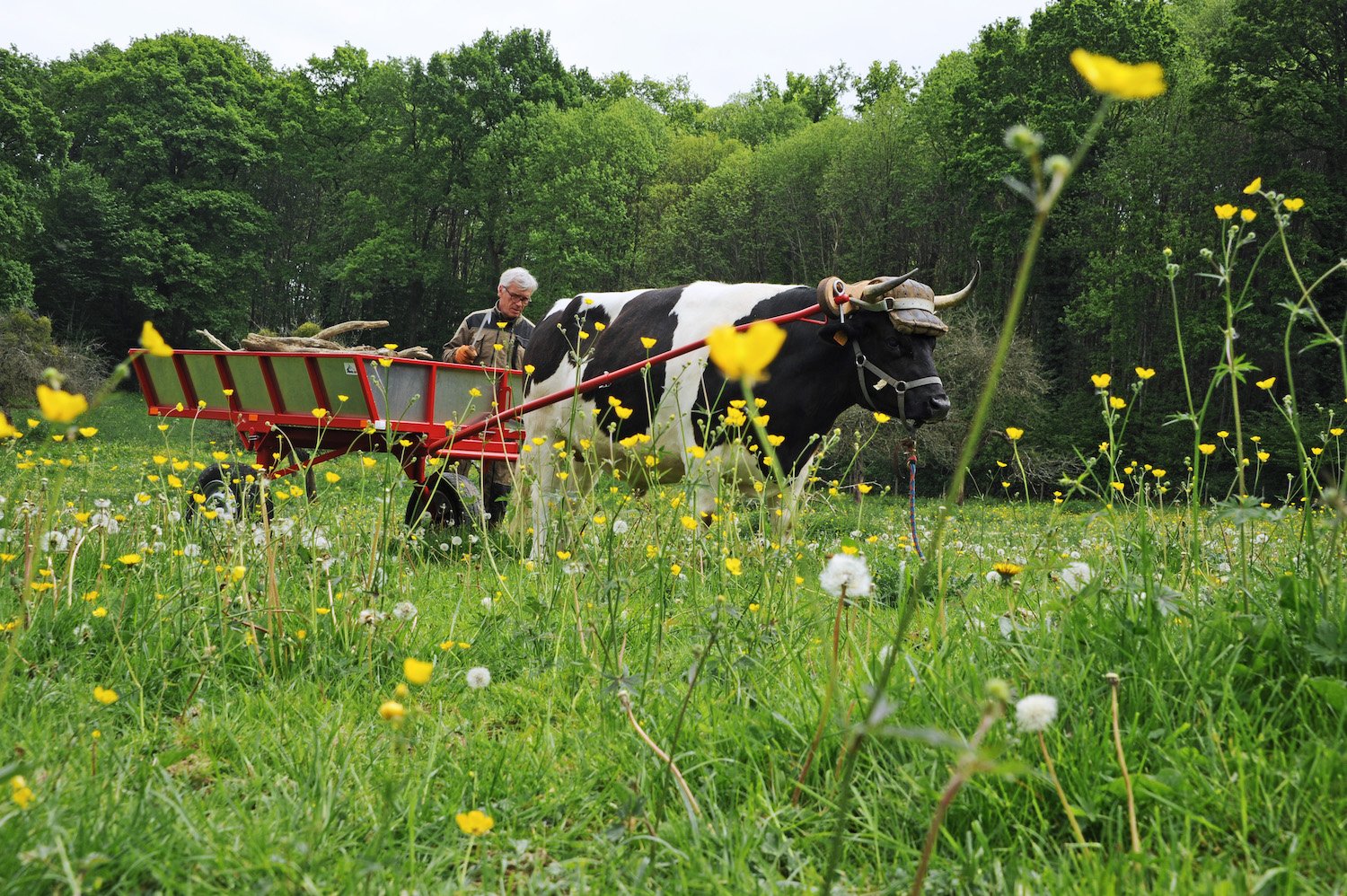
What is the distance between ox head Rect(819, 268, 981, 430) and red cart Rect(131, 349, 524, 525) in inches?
85.0

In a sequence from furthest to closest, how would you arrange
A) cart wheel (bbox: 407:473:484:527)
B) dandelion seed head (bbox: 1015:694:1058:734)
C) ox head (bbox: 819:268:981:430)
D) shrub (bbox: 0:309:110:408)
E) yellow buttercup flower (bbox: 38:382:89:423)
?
1. shrub (bbox: 0:309:110:408)
2. cart wheel (bbox: 407:473:484:527)
3. ox head (bbox: 819:268:981:430)
4. dandelion seed head (bbox: 1015:694:1058:734)
5. yellow buttercup flower (bbox: 38:382:89:423)

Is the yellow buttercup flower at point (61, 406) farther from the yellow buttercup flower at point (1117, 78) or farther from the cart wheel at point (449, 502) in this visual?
the cart wheel at point (449, 502)

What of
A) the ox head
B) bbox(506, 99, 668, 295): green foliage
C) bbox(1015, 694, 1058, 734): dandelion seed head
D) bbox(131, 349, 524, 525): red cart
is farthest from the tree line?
bbox(1015, 694, 1058, 734): dandelion seed head

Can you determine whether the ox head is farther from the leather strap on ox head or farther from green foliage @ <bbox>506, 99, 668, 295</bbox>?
green foliage @ <bbox>506, 99, 668, 295</bbox>

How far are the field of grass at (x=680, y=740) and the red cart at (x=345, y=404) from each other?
10.5ft

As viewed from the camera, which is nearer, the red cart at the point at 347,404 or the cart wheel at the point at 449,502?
the cart wheel at the point at 449,502

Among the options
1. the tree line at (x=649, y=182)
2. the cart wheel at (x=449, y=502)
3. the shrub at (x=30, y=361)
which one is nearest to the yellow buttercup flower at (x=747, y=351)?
the cart wheel at (x=449, y=502)

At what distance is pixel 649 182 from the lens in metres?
40.8

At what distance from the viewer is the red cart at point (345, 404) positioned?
21.2ft

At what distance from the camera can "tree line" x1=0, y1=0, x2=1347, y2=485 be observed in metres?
25.8

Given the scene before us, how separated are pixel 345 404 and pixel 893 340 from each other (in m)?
3.81

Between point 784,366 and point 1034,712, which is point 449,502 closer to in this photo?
point 784,366

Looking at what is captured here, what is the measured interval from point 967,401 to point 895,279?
20.7 m

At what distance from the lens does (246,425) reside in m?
7.44
